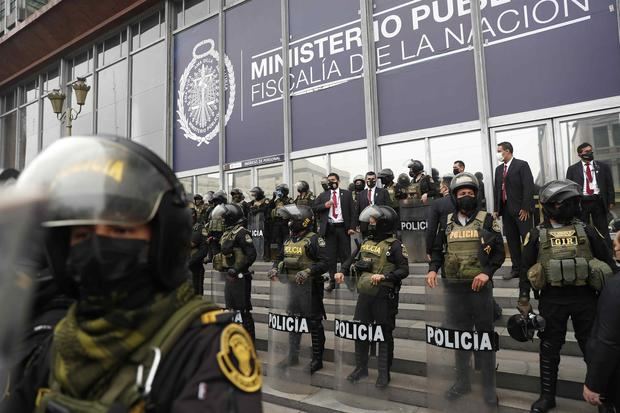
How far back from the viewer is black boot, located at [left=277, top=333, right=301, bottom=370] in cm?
501

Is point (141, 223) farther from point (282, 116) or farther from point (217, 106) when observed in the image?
point (217, 106)

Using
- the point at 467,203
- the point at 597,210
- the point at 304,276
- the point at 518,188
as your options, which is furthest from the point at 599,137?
the point at 304,276

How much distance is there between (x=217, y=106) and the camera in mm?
15672

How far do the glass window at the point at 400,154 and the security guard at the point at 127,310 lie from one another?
33.1 feet

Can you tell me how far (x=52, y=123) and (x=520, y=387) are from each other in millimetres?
26700

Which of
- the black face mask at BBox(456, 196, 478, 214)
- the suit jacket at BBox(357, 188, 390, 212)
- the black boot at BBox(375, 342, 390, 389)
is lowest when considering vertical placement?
the black boot at BBox(375, 342, 390, 389)

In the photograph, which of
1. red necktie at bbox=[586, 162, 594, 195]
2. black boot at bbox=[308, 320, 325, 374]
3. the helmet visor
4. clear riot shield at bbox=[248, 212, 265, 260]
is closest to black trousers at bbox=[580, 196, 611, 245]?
red necktie at bbox=[586, 162, 594, 195]

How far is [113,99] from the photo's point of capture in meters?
19.8

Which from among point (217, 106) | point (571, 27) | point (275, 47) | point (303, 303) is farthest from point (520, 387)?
point (217, 106)

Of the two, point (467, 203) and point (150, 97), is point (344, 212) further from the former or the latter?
point (150, 97)

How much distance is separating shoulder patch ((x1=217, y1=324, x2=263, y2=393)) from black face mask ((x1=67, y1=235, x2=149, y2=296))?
1.05ft

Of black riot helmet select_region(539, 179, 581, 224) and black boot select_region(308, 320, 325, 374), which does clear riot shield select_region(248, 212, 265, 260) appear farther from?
black riot helmet select_region(539, 179, 581, 224)

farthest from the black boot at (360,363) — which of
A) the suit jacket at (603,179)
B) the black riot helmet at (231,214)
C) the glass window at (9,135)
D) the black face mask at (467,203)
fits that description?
the glass window at (9,135)

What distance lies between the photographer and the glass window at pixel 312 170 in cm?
1283
